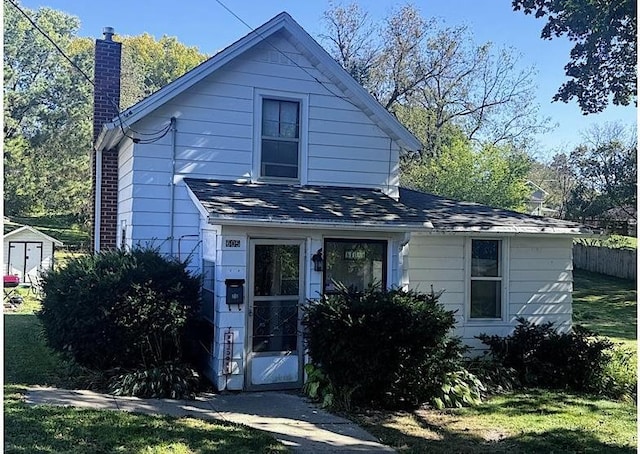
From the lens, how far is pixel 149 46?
137 feet

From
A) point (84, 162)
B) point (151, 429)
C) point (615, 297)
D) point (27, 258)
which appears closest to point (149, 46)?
point (84, 162)

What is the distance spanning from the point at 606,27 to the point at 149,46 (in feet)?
122

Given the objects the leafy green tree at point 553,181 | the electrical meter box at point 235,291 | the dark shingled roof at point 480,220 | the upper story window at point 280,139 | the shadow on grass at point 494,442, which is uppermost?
the leafy green tree at point 553,181

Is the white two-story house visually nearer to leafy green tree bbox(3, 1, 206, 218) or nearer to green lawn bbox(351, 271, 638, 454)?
green lawn bbox(351, 271, 638, 454)

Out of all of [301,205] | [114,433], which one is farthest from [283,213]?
[114,433]

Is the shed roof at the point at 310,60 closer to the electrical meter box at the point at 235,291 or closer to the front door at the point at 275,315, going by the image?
the front door at the point at 275,315

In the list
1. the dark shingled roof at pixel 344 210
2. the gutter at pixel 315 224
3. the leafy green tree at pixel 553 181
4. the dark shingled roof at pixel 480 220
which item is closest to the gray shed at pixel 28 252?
the dark shingled roof at pixel 344 210

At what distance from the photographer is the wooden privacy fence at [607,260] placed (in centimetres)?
2647

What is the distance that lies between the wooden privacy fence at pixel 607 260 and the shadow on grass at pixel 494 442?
21.9 metres

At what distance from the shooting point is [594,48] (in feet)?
37.5

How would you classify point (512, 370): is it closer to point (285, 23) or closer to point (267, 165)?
point (267, 165)

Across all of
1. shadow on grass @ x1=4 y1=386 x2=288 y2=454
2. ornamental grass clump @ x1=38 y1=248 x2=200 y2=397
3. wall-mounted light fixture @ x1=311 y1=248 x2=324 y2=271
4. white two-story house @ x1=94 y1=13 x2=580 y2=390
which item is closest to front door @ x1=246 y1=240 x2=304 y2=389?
white two-story house @ x1=94 y1=13 x2=580 y2=390

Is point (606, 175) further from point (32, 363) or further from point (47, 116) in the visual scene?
point (47, 116)

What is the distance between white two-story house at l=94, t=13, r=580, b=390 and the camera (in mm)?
8383
